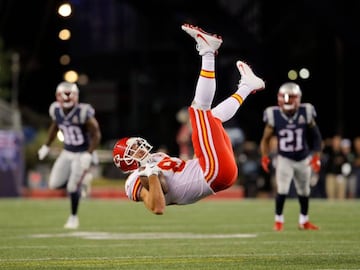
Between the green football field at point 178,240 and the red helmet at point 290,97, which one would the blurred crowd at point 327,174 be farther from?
the red helmet at point 290,97

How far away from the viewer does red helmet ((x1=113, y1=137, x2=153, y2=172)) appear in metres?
8.16

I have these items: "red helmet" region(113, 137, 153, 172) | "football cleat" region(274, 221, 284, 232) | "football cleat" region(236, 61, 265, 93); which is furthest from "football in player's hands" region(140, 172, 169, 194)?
"football cleat" region(274, 221, 284, 232)

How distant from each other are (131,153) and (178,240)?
8.37ft

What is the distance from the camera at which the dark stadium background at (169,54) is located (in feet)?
87.2

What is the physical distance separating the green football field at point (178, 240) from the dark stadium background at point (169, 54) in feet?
34.2

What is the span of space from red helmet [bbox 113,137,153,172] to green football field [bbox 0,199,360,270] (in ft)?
2.50

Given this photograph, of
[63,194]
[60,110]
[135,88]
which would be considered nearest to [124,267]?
[60,110]

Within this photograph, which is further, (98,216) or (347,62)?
(347,62)

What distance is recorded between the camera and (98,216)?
14984 millimetres

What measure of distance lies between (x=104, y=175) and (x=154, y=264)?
800 inches

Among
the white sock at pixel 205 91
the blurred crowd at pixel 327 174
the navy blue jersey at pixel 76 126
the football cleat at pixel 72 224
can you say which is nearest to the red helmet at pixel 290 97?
the navy blue jersey at pixel 76 126

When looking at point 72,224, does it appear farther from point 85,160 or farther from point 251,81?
point 251,81

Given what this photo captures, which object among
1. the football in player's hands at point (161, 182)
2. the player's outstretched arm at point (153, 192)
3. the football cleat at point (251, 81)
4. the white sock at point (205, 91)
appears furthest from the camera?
the football cleat at point (251, 81)

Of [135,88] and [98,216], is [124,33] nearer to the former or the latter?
[135,88]
